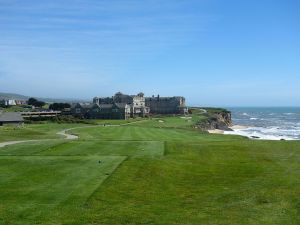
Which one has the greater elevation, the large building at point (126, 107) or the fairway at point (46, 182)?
the large building at point (126, 107)

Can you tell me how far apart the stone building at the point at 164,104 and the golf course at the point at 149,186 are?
145 m

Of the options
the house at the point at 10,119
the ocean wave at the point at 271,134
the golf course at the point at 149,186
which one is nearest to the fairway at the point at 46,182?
the golf course at the point at 149,186

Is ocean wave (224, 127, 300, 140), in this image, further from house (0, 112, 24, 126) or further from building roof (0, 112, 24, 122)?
building roof (0, 112, 24, 122)

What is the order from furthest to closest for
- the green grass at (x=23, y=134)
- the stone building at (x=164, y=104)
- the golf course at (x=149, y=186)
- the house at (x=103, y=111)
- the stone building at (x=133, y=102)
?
the stone building at (x=164, y=104) → the stone building at (x=133, y=102) → the house at (x=103, y=111) → the green grass at (x=23, y=134) → the golf course at (x=149, y=186)

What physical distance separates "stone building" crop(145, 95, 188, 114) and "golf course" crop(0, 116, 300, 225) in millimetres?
144538

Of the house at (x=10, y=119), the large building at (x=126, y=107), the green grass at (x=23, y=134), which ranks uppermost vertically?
the large building at (x=126, y=107)

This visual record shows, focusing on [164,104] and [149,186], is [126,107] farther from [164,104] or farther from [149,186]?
[149,186]

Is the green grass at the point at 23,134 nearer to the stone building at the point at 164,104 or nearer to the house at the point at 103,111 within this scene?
the house at the point at 103,111

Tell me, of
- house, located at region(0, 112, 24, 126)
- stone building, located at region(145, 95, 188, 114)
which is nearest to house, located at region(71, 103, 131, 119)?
house, located at region(0, 112, 24, 126)

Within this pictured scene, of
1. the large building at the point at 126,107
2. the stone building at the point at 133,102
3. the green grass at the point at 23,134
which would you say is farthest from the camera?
the stone building at the point at 133,102

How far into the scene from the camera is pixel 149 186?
25609 mm

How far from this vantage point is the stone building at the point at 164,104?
613 ft

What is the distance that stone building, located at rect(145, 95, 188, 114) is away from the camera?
187 metres

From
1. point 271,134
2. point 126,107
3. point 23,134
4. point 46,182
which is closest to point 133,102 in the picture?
point 126,107
